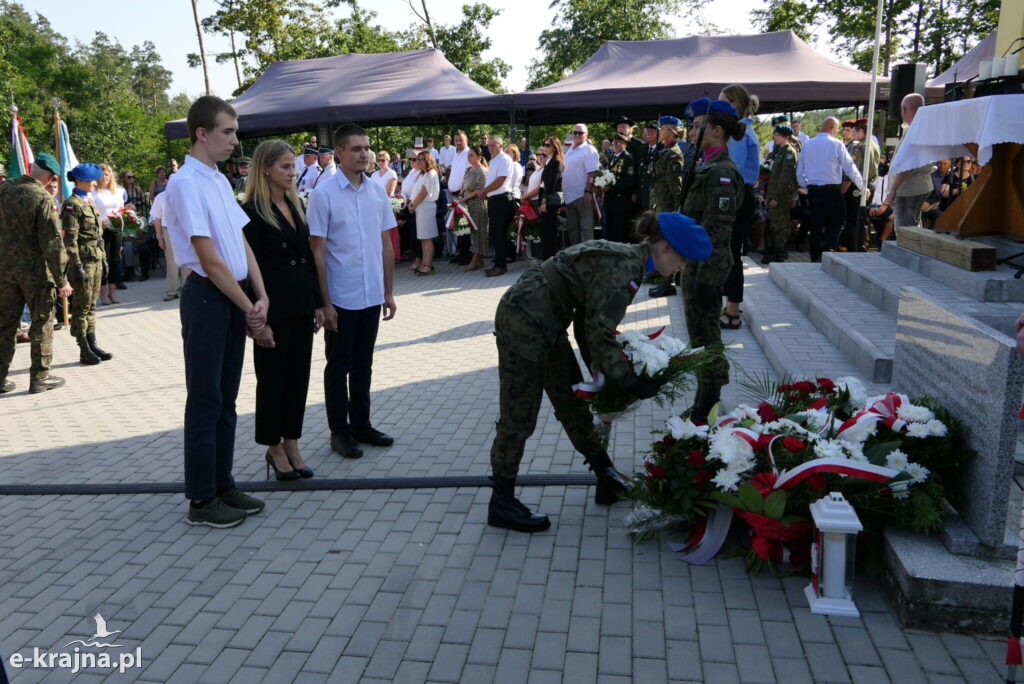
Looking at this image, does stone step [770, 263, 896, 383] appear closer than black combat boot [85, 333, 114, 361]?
Yes

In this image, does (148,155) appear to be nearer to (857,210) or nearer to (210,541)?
(857,210)

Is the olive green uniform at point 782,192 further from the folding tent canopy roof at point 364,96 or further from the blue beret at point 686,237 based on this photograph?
the blue beret at point 686,237

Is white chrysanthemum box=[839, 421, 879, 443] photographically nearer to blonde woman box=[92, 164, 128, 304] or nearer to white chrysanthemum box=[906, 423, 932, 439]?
white chrysanthemum box=[906, 423, 932, 439]

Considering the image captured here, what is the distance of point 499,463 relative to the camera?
4199 mm

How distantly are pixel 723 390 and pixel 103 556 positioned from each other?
4.10 meters

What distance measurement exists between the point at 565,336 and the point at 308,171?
Answer: 10.7 meters

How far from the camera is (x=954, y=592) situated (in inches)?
123

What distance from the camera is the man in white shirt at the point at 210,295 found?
407 centimetres

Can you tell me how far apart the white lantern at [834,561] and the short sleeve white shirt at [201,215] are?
9.91 feet

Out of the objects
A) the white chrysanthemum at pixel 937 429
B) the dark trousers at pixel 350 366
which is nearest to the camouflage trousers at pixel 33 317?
the dark trousers at pixel 350 366

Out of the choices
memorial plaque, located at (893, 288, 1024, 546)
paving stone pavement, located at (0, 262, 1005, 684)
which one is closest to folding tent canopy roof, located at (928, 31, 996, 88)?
paving stone pavement, located at (0, 262, 1005, 684)

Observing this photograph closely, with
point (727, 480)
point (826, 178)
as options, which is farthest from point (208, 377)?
point (826, 178)

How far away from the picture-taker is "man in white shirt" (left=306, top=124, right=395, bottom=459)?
5.15 metres

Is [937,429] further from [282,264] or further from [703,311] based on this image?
[282,264]
